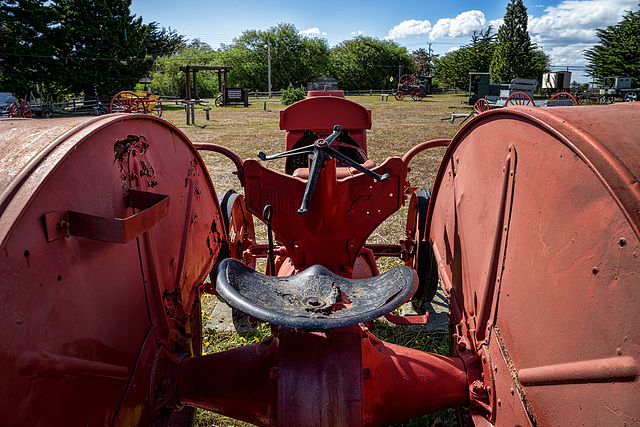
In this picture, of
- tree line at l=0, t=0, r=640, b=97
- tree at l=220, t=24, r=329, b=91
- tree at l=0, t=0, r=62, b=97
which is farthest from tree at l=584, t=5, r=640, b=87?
tree at l=0, t=0, r=62, b=97

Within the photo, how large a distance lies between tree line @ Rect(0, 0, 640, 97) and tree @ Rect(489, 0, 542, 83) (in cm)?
7

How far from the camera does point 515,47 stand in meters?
31.3

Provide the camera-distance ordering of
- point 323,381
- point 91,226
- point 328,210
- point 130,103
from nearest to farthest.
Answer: point 91,226 → point 323,381 → point 328,210 → point 130,103

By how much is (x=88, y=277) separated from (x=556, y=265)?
1339mm

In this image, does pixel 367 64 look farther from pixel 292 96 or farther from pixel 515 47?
pixel 292 96

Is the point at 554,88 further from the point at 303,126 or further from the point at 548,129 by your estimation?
the point at 548,129

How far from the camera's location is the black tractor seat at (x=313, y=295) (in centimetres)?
125

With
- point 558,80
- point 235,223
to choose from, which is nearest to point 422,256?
point 235,223

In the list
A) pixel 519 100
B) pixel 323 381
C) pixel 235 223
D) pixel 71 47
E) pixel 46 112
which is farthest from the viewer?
pixel 71 47

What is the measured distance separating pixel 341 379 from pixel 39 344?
0.93 m

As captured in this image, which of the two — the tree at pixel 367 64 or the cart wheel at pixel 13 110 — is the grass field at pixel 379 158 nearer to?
the cart wheel at pixel 13 110

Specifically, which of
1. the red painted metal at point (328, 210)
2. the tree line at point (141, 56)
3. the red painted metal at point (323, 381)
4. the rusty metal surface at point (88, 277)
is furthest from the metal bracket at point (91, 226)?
the tree line at point (141, 56)

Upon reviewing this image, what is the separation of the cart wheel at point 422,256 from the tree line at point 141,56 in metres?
25.4

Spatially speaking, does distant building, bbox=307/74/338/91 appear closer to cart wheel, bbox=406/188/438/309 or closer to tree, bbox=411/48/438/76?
tree, bbox=411/48/438/76
